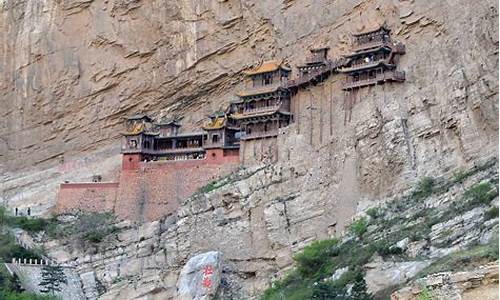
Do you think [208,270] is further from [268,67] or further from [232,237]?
[268,67]

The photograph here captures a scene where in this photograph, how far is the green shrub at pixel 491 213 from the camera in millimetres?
30883

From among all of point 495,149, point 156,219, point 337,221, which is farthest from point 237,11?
point 495,149

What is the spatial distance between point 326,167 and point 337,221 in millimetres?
2412

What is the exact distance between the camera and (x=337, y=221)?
38844 millimetres

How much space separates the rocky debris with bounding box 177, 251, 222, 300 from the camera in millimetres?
39000

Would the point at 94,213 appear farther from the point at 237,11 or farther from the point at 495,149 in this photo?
the point at 495,149

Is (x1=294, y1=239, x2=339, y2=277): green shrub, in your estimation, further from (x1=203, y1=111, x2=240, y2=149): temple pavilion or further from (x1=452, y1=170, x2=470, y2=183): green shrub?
(x1=203, y1=111, x2=240, y2=149): temple pavilion

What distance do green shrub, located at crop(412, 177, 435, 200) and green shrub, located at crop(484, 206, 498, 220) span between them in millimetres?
4393

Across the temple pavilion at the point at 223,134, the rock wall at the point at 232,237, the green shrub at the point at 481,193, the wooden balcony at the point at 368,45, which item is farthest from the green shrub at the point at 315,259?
the temple pavilion at the point at 223,134

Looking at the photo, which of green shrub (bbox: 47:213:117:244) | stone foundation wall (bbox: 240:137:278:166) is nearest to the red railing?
stone foundation wall (bbox: 240:137:278:166)

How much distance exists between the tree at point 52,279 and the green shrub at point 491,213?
18.6 m

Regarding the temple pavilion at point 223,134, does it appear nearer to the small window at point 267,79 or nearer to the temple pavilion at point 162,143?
the temple pavilion at point 162,143

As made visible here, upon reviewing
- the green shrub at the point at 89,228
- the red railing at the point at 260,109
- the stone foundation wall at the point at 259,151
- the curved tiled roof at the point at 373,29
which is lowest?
the green shrub at the point at 89,228

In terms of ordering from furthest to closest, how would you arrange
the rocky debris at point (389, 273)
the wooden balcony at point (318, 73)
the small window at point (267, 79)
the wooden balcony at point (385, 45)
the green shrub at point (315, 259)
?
the small window at point (267, 79), the wooden balcony at point (318, 73), the wooden balcony at point (385, 45), the green shrub at point (315, 259), the rocky debris at point (389, 273)
